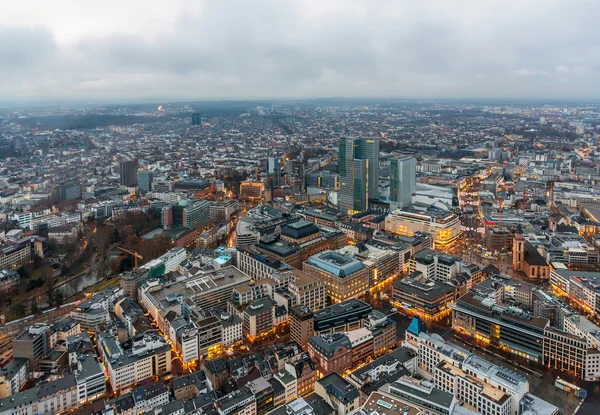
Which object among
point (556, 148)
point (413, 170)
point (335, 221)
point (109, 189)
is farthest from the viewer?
point (556, 148)

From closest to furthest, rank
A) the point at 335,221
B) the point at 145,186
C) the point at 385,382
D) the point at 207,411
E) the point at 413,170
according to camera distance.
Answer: the point at 207,411, the point at 385,382, the point at 335,221, the point at 413,170, the point at 145,186

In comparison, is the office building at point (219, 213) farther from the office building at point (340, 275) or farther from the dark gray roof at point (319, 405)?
the dark gray roof at point (319, 405)

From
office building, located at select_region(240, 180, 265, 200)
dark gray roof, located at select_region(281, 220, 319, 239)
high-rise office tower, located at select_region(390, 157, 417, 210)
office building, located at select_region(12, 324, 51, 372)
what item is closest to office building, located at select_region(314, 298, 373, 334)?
dark gray roof, located at select_region(281, 220, 319, 239)

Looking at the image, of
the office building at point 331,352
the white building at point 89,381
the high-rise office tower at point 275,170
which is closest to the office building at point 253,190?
the high-rise office tower at point 275,170

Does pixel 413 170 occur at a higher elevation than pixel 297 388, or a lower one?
higher

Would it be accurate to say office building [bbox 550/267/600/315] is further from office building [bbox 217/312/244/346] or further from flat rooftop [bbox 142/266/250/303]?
flat rooftop [bbox 142/266/250/303]

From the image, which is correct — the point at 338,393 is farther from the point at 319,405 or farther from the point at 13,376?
the point at 13,376

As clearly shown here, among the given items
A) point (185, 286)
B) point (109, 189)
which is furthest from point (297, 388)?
point (109, 189)

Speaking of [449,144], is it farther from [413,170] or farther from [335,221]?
[335,221]
